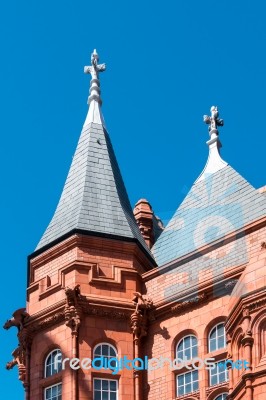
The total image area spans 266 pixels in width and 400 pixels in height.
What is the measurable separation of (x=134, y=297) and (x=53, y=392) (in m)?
3.77

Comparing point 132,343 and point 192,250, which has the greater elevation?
point 192,250

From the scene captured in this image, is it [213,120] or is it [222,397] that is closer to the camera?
[222,397]

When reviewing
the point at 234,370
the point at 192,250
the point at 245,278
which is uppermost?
the point at 192,250

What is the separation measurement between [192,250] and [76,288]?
13.4 feet

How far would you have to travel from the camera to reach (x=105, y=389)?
3684cm

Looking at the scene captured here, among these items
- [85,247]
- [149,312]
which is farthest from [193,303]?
[85,247]

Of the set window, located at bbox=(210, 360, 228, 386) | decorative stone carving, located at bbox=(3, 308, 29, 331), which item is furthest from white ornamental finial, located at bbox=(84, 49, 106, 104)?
window, located at bbox=(210, 360, 228, 386)

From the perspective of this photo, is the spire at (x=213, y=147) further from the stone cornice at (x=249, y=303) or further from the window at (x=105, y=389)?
the stone cornice at (x=249, y=303)

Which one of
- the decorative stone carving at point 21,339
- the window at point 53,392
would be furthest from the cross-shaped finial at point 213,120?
the window at point 53,392

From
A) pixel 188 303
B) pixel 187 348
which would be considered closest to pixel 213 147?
pixel 188 303

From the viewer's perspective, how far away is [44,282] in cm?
3938

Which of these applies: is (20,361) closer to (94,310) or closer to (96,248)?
(94,310)

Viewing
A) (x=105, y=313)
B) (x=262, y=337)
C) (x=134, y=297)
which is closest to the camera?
(x=262, y=337)

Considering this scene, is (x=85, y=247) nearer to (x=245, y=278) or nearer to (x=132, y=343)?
(x=132, y=343)
